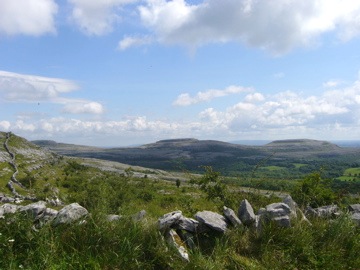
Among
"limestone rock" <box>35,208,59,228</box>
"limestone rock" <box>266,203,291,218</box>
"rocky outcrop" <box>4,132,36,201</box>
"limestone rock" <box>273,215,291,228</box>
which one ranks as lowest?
"rocky outcrop" <box>4,132,36,201</box>

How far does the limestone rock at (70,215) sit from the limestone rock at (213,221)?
10.2 ft

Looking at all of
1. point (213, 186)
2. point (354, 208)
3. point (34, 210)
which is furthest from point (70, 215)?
point (354, 208)

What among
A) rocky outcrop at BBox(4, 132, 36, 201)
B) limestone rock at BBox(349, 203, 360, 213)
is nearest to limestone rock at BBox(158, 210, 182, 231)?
limestone rock at BBox(349, 203, 360, 213)

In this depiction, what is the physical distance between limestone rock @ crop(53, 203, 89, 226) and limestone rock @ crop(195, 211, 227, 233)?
3110 millimetres

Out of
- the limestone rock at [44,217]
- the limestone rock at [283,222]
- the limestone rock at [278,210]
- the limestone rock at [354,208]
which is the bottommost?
the limestone rock at [354,208]

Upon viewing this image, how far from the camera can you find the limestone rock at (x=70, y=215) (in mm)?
8844

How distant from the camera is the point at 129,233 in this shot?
8445 millimetres

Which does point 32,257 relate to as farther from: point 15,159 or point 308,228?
point 15,159

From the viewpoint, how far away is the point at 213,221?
9.59m

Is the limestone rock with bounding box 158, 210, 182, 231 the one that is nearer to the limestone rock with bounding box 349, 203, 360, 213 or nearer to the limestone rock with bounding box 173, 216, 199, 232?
the limestone rock with bounding box 173, 216, 199, 232

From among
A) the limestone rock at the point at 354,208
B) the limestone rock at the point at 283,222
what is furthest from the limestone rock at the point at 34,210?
the limestone rock at the point at 354,208

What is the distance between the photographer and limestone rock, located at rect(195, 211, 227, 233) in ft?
30.8

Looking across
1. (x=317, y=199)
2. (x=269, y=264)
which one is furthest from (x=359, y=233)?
(x=269, y=264)

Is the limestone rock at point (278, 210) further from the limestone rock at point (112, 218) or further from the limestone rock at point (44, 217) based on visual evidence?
the limestone rock at point (44, 217)
